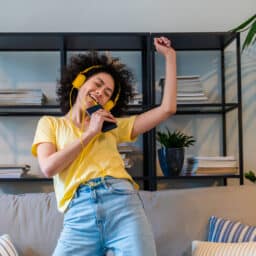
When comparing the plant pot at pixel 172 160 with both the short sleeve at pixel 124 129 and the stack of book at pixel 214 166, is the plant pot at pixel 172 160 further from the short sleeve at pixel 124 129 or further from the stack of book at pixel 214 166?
the short sleeve at pixel 124 129

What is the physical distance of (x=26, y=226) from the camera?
183 centimetres

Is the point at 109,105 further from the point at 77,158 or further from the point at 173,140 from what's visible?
the point at 173,140

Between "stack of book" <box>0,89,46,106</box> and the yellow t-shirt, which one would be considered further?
"stack of book" <box>0,89,46,106</box>

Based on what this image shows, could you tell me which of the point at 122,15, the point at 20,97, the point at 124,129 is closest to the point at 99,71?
the point at 124,129

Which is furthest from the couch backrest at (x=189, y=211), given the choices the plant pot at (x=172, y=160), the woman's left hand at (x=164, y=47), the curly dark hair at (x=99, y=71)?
the woman's left hand at (x=164, y=47)

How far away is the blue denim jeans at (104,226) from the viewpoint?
136 cm

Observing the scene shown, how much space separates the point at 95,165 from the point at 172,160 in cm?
79

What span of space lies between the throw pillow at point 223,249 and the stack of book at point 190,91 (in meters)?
0.80

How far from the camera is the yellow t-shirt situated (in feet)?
4.76

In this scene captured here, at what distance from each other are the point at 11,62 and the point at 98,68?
0.99 meters

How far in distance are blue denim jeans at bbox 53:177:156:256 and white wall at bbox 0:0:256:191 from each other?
1.27 metres

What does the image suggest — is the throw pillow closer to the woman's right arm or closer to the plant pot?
the plant pot

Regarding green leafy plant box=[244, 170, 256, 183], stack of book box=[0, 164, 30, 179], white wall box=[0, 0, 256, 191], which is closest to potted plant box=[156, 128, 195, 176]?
green leafy plant box=[244, 170, 256, 183]

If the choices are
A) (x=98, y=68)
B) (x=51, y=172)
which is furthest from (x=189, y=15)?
(x=51, y=172)
